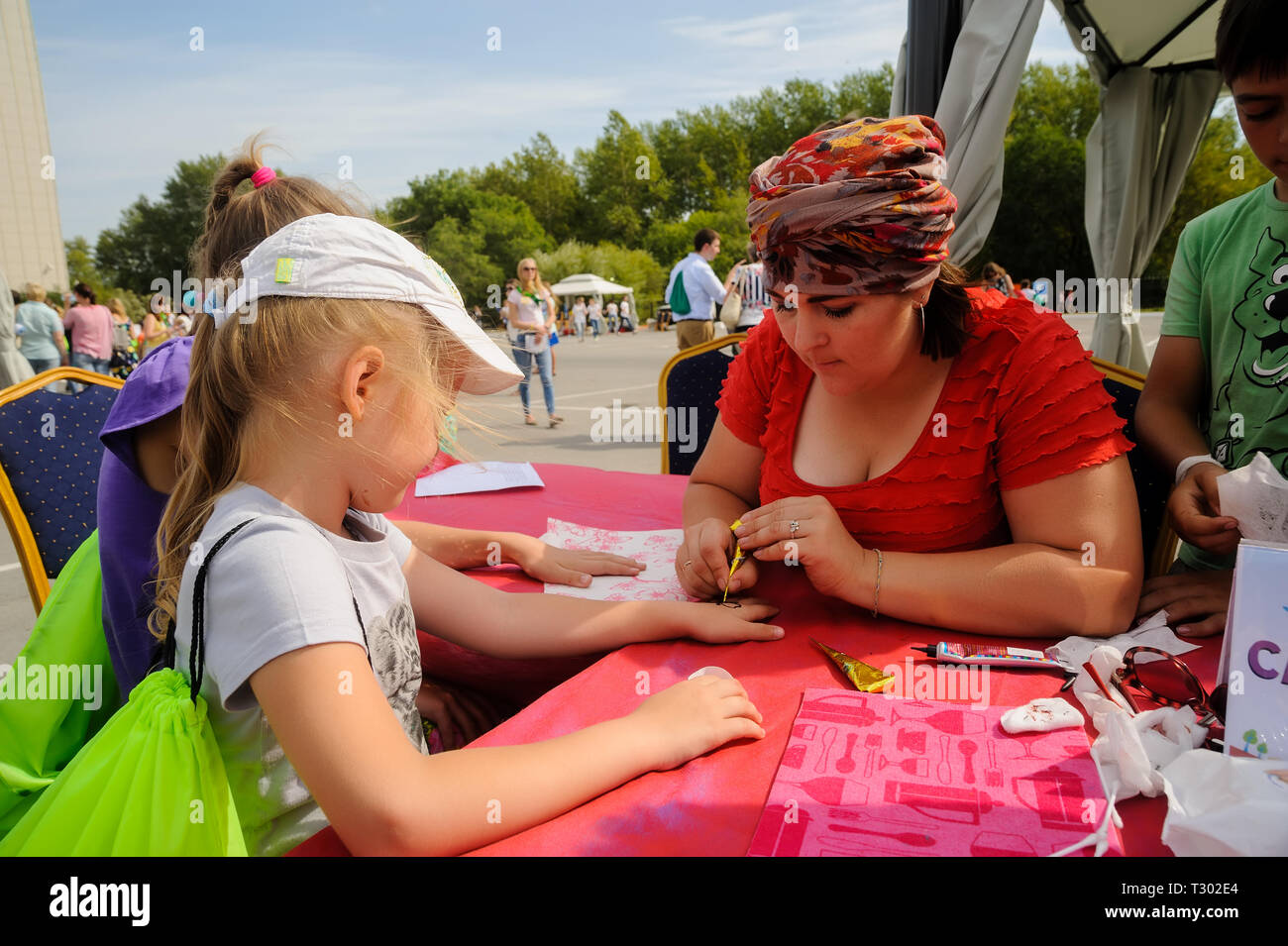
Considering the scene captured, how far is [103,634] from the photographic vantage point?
128 centimetres

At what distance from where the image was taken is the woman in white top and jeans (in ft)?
31.5

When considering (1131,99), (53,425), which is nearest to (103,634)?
(53,425)

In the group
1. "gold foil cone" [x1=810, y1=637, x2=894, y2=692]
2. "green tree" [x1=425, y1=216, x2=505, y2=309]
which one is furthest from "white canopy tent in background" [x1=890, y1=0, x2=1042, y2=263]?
"green tree" [x1=425, y1=216, x2=505, y2=309]

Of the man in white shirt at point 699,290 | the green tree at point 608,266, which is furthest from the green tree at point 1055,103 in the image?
the man in white shirt at point 699,290

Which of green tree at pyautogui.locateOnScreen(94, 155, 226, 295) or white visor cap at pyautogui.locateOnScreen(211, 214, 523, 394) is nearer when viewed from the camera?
white visor cap at pyautogui.locateOnScreen(211, 214, 523, 394)

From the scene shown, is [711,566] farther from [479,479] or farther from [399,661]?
[479,479]

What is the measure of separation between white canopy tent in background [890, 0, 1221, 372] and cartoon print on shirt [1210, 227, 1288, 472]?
5.88 ft

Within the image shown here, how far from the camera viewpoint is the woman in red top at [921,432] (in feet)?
4.22

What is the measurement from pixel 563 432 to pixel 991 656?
8.08 meters

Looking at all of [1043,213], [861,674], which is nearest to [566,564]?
[861,674]

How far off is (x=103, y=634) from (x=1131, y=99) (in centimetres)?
695

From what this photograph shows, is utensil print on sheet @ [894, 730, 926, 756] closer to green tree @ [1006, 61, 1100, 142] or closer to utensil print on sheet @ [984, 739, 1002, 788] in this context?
utensil print on sheet @ [984, 739, 1002, 788]
